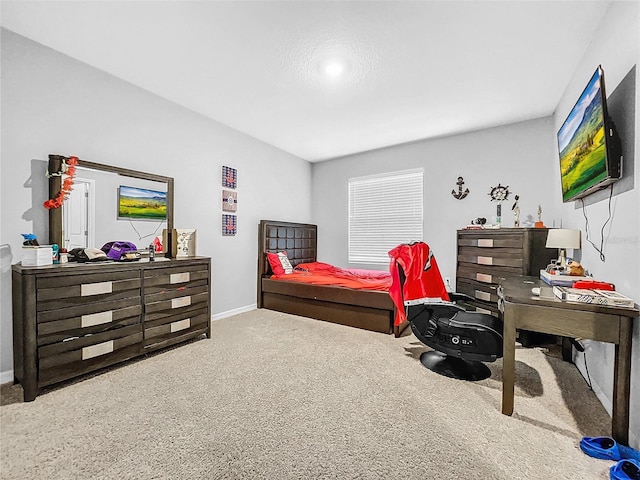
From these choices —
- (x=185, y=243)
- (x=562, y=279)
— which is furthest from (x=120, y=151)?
(x=562, y=279)

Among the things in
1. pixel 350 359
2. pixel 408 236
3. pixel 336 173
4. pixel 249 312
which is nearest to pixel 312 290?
pixel 249 312

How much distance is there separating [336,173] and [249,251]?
2239 mm

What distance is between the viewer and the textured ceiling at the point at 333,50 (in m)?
1.90

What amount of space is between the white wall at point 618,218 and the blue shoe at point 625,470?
286 millimetres

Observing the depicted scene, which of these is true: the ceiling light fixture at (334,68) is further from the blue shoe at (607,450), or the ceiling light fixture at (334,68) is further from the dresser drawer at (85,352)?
the blue shoe at (607,450)

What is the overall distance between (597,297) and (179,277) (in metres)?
3.13

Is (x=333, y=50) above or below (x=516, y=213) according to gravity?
above

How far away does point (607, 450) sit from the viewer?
1.38 metres

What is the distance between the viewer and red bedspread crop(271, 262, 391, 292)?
3541 mm

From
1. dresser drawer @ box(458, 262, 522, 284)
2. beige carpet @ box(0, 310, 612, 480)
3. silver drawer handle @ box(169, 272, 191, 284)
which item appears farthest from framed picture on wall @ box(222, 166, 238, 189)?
dresser drawer @ box(458, 262, 522, 284)

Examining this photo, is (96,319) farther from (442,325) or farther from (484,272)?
(484,272)

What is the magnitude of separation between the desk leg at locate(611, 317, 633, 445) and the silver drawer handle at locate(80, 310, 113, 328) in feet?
10.8

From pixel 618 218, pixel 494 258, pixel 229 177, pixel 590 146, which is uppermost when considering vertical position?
pixel 229 177

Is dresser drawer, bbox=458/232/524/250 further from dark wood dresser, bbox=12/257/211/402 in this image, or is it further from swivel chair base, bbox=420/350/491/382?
dark wood dresser, bbox=12/257/211/402
